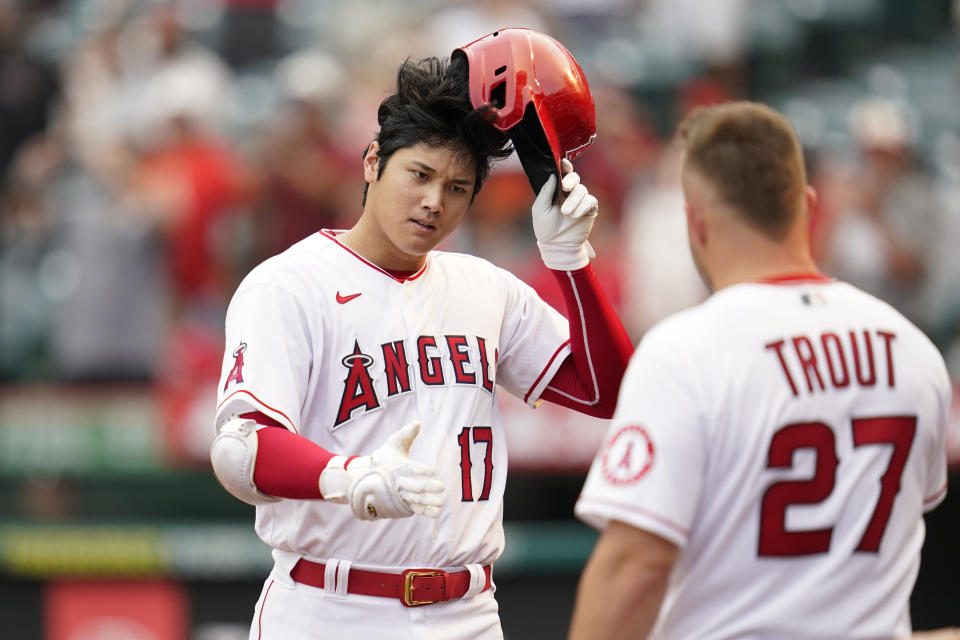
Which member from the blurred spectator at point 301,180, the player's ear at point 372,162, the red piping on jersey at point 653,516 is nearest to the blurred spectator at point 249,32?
the blurred spectator at point 301,180

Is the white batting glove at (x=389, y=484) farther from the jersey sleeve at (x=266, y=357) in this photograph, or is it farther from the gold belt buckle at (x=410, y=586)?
the gold belt buckle at (x=410, y=586)

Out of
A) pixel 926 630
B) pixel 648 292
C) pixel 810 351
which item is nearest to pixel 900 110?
pixel 648 292

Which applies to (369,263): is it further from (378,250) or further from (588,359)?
(588,359)

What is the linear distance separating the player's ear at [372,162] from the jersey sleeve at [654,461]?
3.50 feet

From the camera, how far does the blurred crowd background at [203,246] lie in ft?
19.6

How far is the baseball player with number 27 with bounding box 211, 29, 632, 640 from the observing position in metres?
2.76

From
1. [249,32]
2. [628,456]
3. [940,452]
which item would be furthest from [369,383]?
[249,32]

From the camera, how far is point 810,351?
6.96 feet

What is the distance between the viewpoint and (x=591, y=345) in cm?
302

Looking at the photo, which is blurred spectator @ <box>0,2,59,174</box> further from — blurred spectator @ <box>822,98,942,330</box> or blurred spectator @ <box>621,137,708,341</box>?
blurred spectator @ <box>822,98,942,330</box>

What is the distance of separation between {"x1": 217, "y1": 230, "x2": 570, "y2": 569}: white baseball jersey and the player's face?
5.6 inches

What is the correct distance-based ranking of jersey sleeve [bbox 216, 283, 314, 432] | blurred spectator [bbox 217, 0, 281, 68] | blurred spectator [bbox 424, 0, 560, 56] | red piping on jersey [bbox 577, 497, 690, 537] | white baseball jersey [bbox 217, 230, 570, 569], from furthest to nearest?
blurred spectator [bbox 217, 0, 281, 68] < blurred spectator [bbox 424, 0, 560, 56] < white baseball jersey [bbox 217, 230, 570, 569] < jersey sleeve [bbox 216, 283, 314, 432] < red piping on jersey [bbox 577, 497, 690, 537]

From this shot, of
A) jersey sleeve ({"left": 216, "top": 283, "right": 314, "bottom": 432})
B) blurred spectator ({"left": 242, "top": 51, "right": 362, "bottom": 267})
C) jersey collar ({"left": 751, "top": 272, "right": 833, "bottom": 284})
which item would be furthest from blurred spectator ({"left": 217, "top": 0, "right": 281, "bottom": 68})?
jersey collar ({"left": 751, "top": 272, "right": 833, "bottom": 284})

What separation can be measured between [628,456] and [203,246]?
15.5 ft
